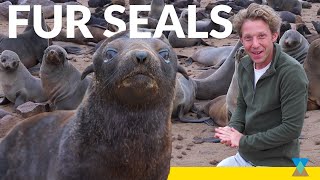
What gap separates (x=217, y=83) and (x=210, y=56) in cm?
181

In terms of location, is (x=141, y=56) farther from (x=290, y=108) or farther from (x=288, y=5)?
(x=288, y=5)

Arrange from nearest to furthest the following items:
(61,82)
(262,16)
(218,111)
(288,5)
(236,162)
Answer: (262,16) → (236,162) → (218,111) → (61,82) → (288,5)

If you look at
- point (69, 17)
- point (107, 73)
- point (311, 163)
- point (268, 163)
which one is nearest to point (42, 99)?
point (311, 163)

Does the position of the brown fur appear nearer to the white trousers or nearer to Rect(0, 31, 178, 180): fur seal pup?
the white trousers

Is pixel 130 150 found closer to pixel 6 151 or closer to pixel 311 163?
pixel 6 151

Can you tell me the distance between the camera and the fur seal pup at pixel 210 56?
8.98 metres

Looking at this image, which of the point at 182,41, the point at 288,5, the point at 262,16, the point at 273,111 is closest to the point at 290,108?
the point at 273,111

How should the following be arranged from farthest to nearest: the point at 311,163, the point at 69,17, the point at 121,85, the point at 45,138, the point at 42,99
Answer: the point at 69,17
the point at 42,99
the point at 311,163
the point at 45,138
the point at 121,85

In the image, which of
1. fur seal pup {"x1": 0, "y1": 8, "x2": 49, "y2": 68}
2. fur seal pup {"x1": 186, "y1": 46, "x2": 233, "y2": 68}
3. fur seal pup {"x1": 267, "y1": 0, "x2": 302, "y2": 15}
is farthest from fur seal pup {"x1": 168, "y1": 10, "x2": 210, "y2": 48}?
fur seal pup {"x1": 267, "y1": 0, "x2": 302, "y2": 15}

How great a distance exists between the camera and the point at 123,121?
2244 millimetres

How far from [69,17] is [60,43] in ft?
8.29

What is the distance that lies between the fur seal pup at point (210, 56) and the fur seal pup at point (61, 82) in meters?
2.61

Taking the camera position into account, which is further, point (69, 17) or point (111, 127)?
point (69, 17)

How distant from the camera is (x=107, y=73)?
2.29 m
